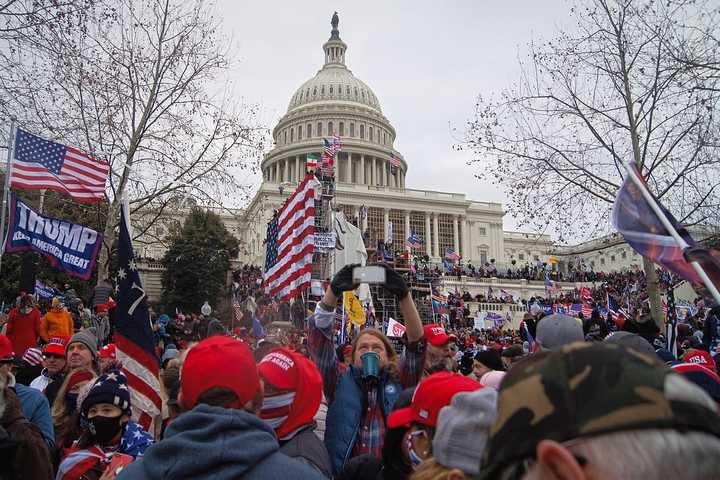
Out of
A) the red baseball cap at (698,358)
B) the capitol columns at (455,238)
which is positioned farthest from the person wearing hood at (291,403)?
the capitol columns at (455,238)

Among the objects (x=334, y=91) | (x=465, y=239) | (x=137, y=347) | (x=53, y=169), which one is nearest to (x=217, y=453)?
(x=137, y=347)

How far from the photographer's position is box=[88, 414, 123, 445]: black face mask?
9.29 feet

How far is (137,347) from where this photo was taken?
3.72 meters

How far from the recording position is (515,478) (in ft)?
2.83

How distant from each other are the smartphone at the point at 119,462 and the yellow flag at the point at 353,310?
902cm

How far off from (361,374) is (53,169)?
6683mm

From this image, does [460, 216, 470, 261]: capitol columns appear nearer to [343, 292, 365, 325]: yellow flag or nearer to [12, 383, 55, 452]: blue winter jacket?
[343, 292, 365, 325]: yellow flag

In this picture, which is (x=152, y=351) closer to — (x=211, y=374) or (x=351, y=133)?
(x=211, y=374)

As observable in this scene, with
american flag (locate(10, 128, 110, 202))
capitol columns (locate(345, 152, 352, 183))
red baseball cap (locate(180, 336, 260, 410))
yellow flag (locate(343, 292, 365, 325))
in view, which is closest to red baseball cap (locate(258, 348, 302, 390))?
red baseball cap (locate(180, 336, 260, 410))

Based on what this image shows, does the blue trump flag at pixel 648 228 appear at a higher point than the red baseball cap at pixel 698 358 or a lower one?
higher

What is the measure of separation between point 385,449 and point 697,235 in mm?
15612

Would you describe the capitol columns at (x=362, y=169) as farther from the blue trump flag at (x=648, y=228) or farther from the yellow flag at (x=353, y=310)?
the blue trump flag at (x=648, y=228)

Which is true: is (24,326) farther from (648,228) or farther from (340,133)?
(340,133)

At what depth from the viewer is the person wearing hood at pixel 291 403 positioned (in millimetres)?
2422
